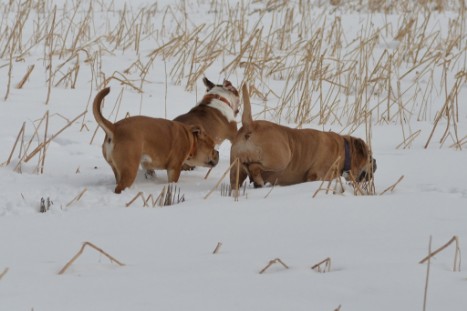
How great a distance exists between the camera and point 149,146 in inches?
214

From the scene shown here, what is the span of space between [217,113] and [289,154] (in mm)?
1510

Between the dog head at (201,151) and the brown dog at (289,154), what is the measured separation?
0.44m

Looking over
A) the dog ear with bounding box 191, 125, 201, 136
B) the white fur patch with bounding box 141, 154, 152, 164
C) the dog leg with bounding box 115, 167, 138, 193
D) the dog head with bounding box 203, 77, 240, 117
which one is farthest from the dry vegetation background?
the dog leg with bounding box 115, 167, 138, 193

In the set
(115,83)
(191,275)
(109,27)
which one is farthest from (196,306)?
(109,27)

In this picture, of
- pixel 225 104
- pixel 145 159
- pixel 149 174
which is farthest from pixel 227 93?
pixel 145 159

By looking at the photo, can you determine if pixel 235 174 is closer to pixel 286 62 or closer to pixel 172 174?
pixel 172 174

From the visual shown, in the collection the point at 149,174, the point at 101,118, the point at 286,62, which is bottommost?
the point at 149,174

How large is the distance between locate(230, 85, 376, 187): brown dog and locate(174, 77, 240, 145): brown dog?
1153 millimetres

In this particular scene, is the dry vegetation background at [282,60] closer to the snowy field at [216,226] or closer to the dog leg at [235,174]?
the snowy field at [216,226]

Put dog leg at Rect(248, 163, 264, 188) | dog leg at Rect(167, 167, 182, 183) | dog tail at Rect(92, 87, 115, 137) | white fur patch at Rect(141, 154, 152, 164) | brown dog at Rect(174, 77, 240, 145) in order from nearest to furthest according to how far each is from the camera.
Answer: dog tail at Rect(92, 87, 115, 137)
white fur patch at Rect(141, 154, 152, 164)
dog leg at Rect(248, 163, 264, 188)
dog leg at Rect(167, 167, 182, 183)
brown dog at Rect(174, 77, 240, 145)

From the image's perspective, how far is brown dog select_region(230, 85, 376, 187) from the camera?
5.55 m

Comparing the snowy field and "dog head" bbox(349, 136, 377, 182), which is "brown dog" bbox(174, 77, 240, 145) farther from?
"dog head" bbox(349, 136, 377, 182)

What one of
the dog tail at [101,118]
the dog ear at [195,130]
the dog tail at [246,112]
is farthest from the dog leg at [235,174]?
the dog tail at [101,118]

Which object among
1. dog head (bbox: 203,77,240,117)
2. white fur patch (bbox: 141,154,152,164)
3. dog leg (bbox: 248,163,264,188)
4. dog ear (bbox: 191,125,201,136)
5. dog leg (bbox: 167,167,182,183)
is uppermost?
dog head (bbox: 203,77,240,117)
